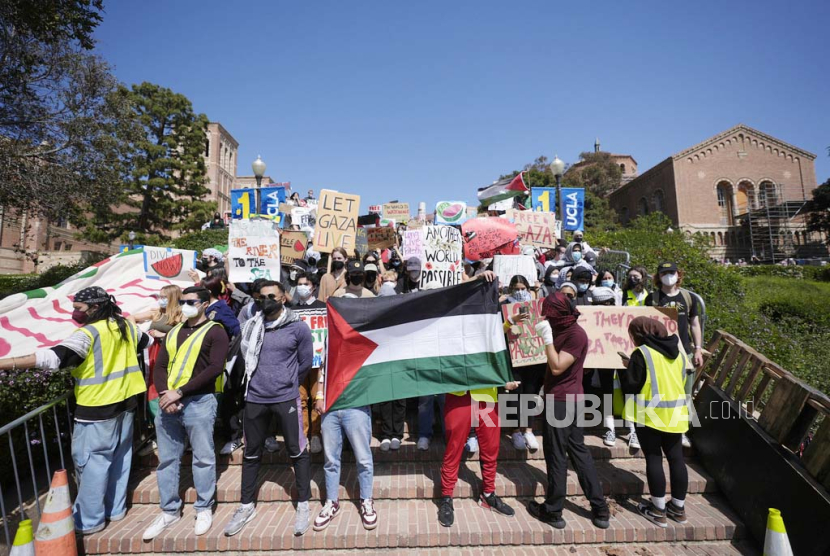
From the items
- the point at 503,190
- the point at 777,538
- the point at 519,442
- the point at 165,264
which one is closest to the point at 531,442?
the point at 519,442

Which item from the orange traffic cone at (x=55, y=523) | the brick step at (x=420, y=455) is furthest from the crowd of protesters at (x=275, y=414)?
the brick step at (x=420, y=455)

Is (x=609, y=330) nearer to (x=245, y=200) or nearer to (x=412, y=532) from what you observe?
(x=412, y=532)

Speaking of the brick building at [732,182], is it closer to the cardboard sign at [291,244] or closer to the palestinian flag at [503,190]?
the palestinian flag at [503,190]

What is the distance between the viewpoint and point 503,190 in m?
11.4

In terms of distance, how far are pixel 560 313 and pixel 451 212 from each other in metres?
6.13

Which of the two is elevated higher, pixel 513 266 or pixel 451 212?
pixel 451 212

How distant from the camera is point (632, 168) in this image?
233ft

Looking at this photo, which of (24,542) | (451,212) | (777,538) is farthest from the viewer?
(451,212)

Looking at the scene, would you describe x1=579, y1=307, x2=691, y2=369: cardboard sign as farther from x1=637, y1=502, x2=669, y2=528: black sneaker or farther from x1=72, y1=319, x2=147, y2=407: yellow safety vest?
x1=72, y1=319, x2=147, y2=407: yellow safety vest

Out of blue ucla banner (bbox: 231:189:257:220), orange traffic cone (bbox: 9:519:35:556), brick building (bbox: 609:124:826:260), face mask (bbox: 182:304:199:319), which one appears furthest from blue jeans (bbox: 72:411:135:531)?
brick building (bbox: 609:124:826:260)

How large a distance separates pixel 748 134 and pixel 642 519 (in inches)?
2107

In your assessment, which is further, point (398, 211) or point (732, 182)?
point (732, 182)

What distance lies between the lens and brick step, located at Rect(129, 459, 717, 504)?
14.0ft

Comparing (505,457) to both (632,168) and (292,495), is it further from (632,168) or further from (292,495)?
(632,168)
